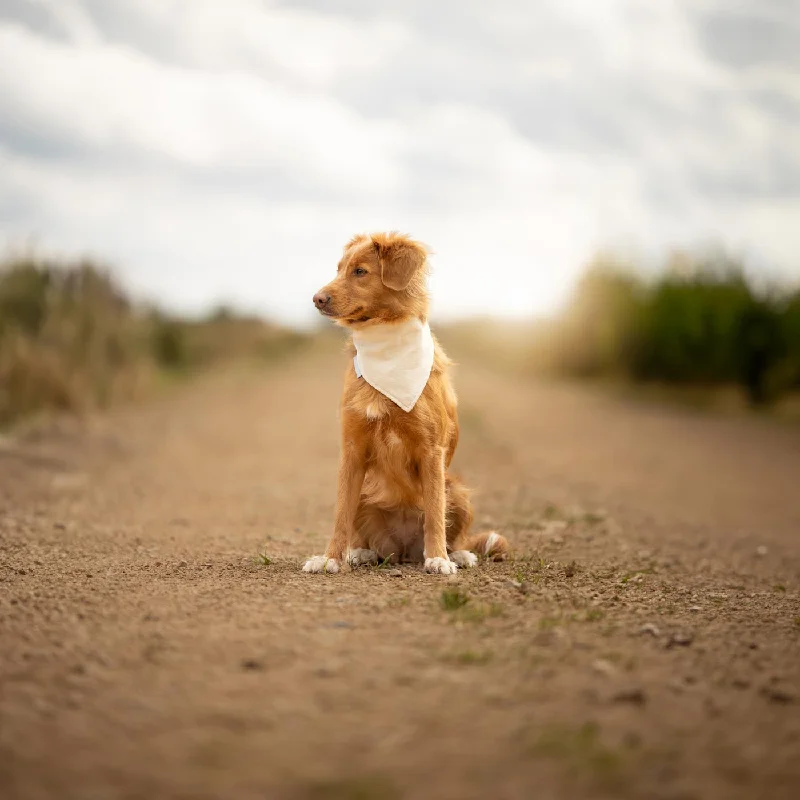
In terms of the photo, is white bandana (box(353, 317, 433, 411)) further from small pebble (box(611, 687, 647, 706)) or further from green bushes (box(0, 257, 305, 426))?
green bushes (box(0, 257, 305, 426))

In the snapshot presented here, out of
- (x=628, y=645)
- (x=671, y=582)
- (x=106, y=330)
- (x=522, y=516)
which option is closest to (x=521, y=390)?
(x=106, y=330)

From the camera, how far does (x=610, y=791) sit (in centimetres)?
235

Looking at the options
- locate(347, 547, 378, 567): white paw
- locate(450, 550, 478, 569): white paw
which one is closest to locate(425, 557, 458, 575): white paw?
locate(450, 550, 478, 569): white paw

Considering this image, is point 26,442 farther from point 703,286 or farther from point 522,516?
point 703,286

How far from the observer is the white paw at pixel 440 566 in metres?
4.80

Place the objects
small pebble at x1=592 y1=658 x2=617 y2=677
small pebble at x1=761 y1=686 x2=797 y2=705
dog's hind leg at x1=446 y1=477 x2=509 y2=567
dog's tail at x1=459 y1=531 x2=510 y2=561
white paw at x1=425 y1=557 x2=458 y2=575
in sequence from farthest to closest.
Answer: dog's tail at x1=459 y1=531 x2=510 y2=561 → dog's hind leg at x1=446 y1=477 x2=509 y2=567 → white paw at x1=425 y1=557 x2=458 y2=575 → small pebble at x1=592 y1=658 x2=617 y2=677 → small pebble at x1=761 y1=686 x2=797 y2=705

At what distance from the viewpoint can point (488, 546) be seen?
18.0 ft

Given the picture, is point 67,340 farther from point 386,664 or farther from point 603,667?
point 603,667

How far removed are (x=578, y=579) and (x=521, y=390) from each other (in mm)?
17974

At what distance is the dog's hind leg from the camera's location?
17.6ft

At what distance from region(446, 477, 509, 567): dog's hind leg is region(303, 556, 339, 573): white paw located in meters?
0.82

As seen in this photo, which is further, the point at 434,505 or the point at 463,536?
the point at 463,536

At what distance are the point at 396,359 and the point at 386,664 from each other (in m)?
2.10

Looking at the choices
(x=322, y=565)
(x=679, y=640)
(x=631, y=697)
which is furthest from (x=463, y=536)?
(x=631, y=697)
